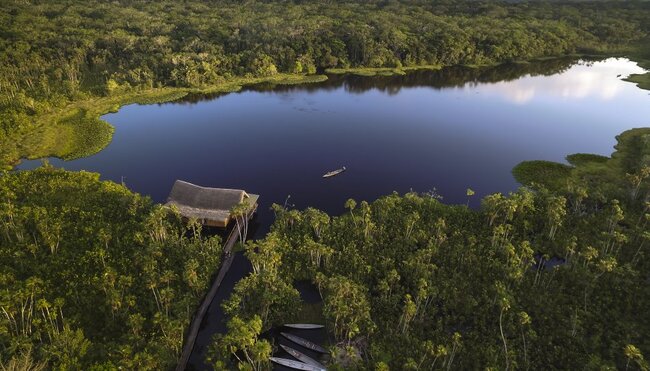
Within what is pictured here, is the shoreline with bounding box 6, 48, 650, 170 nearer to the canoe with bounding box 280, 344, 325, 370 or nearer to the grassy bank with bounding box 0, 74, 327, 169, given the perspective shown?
the grassy bank with bounding box 0, 74, 327, 169

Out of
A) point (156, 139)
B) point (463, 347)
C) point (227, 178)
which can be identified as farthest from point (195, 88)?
point (463, 347)

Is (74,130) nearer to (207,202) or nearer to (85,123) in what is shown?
(85,123)

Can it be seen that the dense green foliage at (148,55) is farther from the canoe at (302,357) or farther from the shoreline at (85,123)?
the canoe at (302,357)

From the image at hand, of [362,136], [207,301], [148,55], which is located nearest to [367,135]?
[362,136]

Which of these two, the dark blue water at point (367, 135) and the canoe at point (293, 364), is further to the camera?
the dark blue water at point (367, 135)

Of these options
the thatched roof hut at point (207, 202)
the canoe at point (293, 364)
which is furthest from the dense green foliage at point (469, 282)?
the thatched roof hut at point (207, 202)

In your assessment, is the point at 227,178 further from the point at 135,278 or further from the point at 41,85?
the point at 41,85

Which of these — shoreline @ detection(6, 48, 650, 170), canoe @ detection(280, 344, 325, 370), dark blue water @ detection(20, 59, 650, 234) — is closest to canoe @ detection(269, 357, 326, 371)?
canoe @ detection(280, 344, 325, 370)
